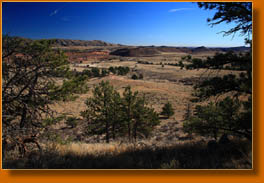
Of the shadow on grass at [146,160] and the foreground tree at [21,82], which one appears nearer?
the shadow on grass at [146,160]

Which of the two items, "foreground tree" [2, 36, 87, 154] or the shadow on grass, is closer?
the shadow on grass

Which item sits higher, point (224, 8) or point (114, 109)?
point (224, 8)

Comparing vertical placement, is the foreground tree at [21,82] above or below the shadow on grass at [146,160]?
above

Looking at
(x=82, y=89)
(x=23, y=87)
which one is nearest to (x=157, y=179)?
(x=23, y=87)

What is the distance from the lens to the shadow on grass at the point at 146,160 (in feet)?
11.7

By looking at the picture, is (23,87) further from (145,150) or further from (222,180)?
(222,180)

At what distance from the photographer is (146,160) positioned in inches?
153

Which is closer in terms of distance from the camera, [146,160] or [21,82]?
[146,160]

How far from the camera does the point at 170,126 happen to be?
1853cm

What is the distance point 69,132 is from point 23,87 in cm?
1375

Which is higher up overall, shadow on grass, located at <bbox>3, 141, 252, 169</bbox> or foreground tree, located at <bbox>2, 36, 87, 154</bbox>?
foreground tree, located at <bbox>2, 36, 87, 154</bbox>

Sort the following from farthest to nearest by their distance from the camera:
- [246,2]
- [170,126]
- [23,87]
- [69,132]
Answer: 1. [170,126]
2. [69,132]
3. [23,87]
4. [246,2]

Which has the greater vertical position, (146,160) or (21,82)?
(21,82)

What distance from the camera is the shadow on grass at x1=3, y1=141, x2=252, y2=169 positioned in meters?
3.58
